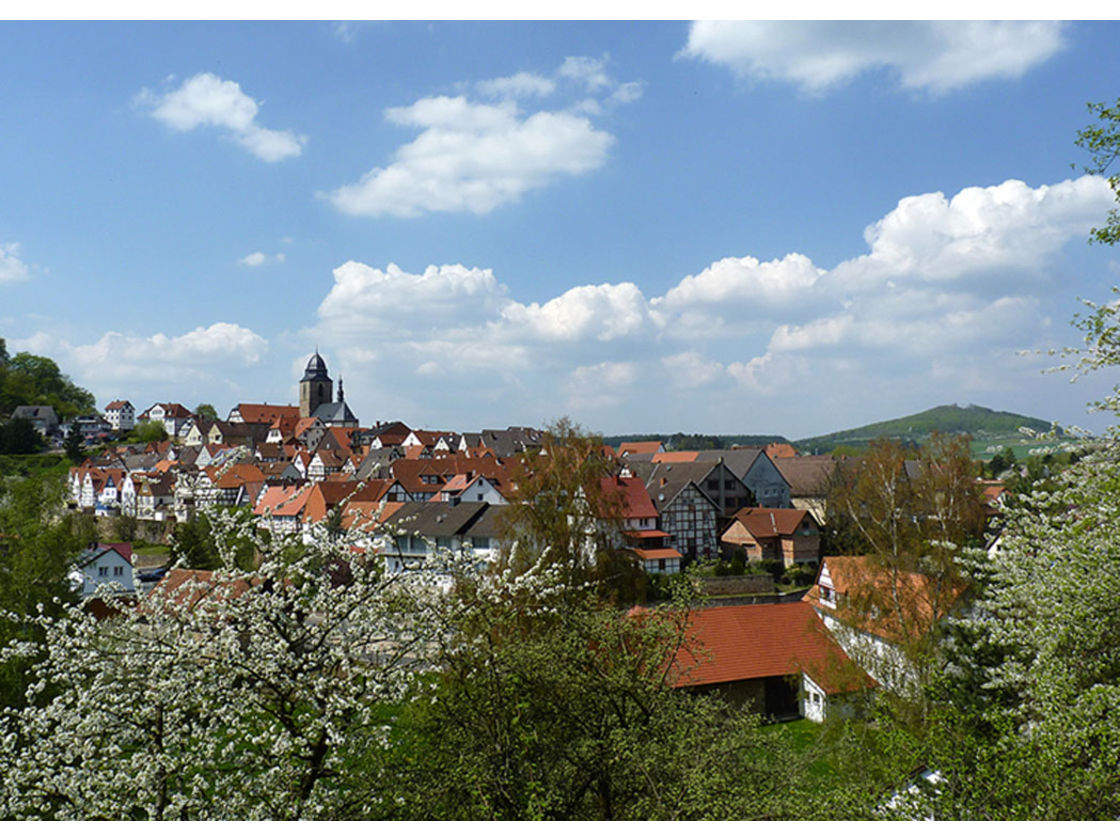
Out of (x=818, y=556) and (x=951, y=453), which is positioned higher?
(x=951, y=453)

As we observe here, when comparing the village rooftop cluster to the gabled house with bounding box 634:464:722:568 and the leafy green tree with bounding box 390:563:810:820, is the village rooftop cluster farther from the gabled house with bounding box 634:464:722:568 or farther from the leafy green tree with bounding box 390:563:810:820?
the leafy green tree with bounding box 390:563:810:820

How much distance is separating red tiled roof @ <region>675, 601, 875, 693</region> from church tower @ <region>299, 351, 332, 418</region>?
107159mm

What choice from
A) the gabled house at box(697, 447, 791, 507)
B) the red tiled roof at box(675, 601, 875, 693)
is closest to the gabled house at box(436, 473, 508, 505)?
the gabled house at box(697, 447, 791, 507)

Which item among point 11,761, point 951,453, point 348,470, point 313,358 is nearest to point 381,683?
point 11,761

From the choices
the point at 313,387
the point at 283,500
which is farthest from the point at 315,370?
the point at 283,500

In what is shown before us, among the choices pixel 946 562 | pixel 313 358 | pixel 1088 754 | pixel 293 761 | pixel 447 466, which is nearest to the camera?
pixel 1088 754

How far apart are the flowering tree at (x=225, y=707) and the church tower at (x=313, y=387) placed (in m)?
118

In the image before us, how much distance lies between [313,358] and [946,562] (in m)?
117

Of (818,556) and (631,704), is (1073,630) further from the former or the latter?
(818,556)

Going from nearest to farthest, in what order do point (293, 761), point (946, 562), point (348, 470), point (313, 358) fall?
point (293, 761) < point (946, 562) < point (348, 470) < point (313, 358)

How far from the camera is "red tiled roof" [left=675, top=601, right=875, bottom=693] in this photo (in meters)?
19.8

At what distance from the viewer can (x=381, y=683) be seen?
6574 millimetres

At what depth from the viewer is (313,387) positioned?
399 ft

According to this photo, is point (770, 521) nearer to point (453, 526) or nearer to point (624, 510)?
point (453, 526)
